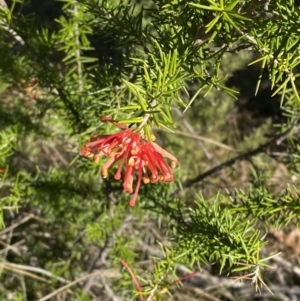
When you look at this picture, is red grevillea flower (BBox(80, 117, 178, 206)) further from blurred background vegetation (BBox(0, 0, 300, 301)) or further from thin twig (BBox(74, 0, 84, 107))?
thin twig (BBox(74, 0, 84, 107))

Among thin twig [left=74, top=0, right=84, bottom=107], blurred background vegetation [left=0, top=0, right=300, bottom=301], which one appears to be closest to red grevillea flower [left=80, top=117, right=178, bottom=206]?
blurred background vegetation [left=0, top=0, right=300, bottom=301]

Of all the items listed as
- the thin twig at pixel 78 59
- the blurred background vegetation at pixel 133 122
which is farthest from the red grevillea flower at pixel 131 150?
the thin twig at pixel 78 59

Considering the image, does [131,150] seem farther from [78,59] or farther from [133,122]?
[78,59]

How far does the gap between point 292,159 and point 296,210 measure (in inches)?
11.3

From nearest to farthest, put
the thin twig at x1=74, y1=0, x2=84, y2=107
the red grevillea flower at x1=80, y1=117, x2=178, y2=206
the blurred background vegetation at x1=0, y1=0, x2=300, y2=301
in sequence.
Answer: the red grevillea flower at x1=80, y1=117, x2=178, y2=206, the blurred background vegetation at x1=0, y1=0, x2=300, y2=301, the thin twig at x1=74, y1=0, x2=84, y2=107

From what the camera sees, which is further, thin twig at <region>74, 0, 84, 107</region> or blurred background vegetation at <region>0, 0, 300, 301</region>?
thin twig at <region>74, 0, 84, 107</region>

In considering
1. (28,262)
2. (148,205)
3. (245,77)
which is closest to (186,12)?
(148,205)

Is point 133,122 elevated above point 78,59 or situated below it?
above

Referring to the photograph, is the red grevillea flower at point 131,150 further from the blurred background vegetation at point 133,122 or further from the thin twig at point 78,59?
the thin twig at point 78,59

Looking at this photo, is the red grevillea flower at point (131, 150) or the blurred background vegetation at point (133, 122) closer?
the red grevillea flower at point (131, 150)

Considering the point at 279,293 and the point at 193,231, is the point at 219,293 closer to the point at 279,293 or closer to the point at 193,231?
the point at 279,293

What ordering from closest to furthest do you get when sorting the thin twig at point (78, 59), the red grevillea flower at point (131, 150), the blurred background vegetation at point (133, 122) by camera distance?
the red grevillea flower at point (131, 150), the blurred background vegetation at point (133, 122), the thin twig at point (78, 59)

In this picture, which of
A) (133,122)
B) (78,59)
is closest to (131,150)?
(133,122)

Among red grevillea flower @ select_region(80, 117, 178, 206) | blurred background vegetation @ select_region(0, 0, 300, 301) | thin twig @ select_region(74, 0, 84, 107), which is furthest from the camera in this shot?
thin twig @ select_region(74, 0, 84, 107)
